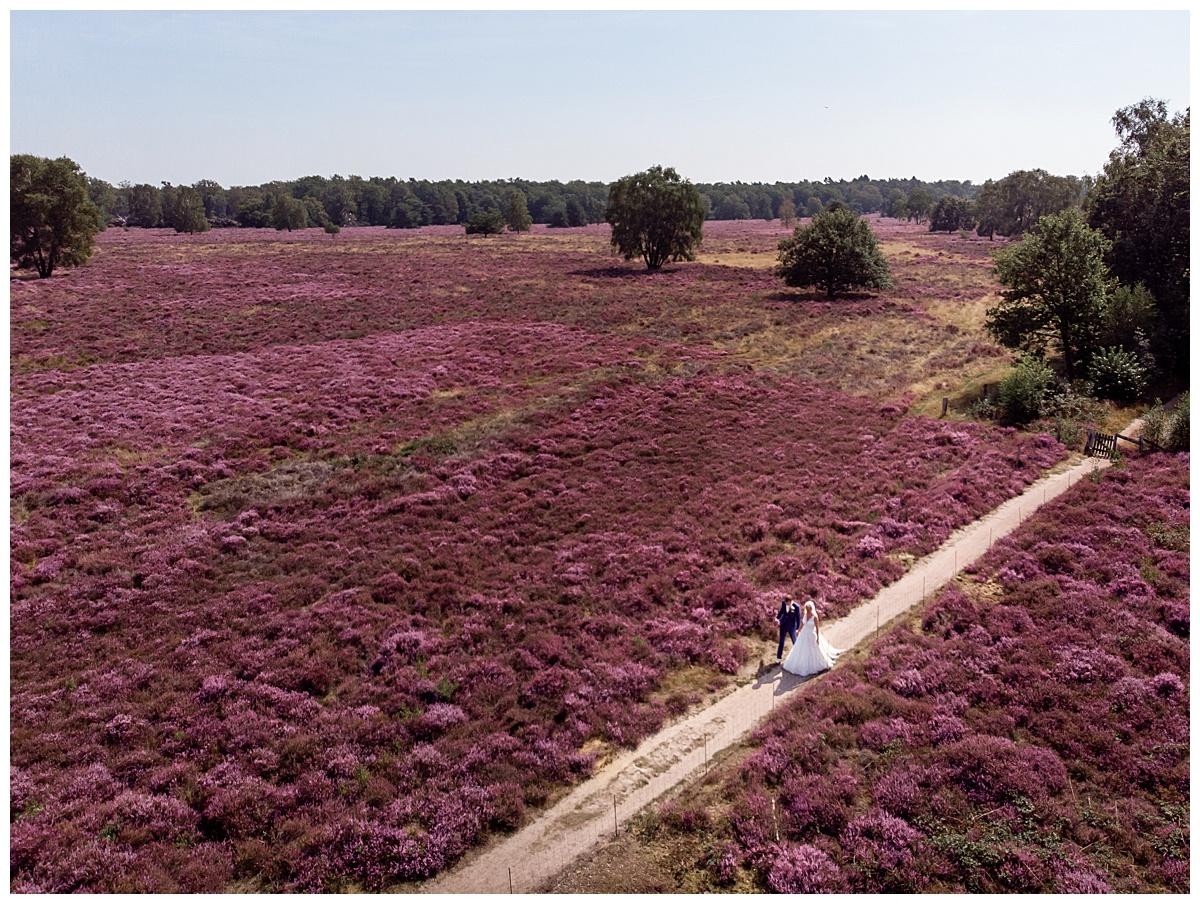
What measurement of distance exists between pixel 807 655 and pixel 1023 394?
24.7m

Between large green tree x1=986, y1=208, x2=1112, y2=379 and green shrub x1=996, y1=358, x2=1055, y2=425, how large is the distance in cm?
462

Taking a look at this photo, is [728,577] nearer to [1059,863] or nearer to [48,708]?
[1059,863]

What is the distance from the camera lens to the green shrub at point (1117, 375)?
3391 centimetres

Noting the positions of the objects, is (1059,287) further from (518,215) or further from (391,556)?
(518,215)

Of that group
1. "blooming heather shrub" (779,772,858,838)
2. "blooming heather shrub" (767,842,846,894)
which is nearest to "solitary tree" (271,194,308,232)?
"blooming heather shrub" (779,772,858,838)

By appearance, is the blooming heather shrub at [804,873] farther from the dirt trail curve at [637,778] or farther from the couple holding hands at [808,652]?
the couple holding hands at [808,652]

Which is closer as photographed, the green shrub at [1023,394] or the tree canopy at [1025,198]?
the green shrub at [1023,394]

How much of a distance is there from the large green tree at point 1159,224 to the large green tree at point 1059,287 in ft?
11.8

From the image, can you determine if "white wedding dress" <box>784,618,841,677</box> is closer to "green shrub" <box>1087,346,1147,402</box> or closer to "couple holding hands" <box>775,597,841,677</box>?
"couple holding hands" <box>775,597,841,677</box>

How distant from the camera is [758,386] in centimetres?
4128

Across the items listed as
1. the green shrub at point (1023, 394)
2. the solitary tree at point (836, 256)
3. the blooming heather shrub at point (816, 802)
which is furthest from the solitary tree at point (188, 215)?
the blooming heather shrub at point (816, 802)

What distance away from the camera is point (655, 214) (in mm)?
86688

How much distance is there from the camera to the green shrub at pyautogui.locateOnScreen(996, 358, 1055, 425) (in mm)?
33062

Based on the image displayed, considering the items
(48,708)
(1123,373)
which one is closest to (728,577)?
(48,708)
